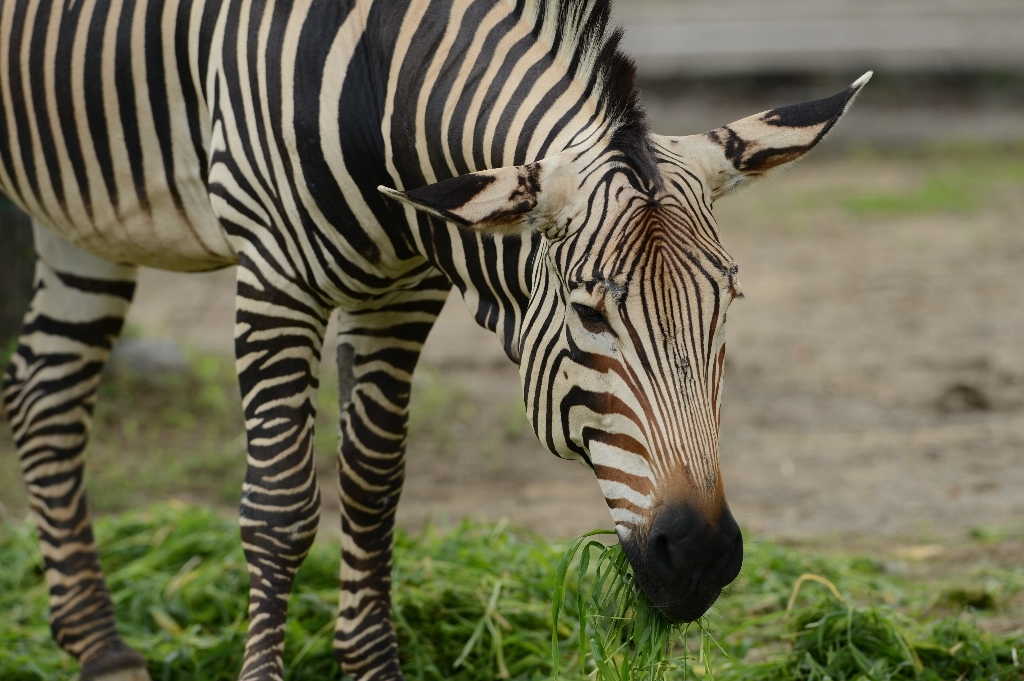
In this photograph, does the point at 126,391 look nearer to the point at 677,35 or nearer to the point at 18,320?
the point at 18,320

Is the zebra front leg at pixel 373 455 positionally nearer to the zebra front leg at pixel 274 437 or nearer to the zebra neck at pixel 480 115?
the zebra front leg at pixel 274 437

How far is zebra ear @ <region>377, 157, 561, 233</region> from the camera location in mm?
2631

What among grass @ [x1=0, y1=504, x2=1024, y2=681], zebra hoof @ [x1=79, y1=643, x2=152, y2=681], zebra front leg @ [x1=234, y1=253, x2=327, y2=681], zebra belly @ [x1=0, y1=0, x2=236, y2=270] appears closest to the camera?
zebra front leg @ [x1=234, y1=253, x2=327, y2=681]

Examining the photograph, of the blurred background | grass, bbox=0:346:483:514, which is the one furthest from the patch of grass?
grass, bbox=0:346:483:514

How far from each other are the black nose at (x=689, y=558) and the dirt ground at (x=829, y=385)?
3.10 meters

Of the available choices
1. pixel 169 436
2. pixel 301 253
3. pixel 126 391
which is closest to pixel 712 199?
pixel 301 253

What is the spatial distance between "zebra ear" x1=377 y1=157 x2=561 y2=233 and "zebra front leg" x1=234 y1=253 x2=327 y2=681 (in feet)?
3.05

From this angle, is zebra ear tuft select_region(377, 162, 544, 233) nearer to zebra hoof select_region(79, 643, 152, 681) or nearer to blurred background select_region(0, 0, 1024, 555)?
blurred background select_region(0, 0, 1024, 555)

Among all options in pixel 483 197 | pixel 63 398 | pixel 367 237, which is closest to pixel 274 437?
pixel 367 237

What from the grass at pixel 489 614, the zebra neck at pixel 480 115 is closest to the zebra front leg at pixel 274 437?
the zebra neck at pixel 480 115

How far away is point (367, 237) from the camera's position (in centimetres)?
336

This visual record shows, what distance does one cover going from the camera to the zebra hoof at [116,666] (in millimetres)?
4215

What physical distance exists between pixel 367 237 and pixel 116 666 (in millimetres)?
2017

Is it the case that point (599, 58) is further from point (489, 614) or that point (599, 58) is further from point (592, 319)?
point (489, 614)
